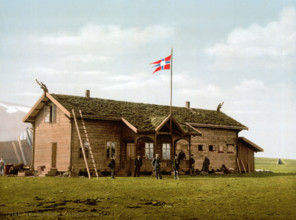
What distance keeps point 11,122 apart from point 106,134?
7146 centimetres

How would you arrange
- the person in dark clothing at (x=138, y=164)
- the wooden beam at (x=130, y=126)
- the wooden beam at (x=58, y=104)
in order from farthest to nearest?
the wooden beam at (x=58, y=104), the wooden beam at (x=130, y=126), the person in dark clothing at (x=138, y=164)

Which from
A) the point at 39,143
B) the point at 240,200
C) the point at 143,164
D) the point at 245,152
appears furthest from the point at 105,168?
the point at 240,200

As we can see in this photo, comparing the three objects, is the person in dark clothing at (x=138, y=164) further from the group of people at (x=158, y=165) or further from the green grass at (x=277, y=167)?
the green grass at (x=277, y=167)

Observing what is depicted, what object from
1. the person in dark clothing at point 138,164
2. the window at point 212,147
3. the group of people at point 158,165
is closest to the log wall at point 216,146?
the window at point 212,147

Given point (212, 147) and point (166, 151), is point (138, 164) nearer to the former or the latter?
point (166, 151)

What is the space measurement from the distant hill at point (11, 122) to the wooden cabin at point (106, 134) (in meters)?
52.7

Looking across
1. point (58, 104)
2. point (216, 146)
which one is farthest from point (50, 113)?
point (216, 146)

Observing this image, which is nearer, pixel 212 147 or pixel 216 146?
pixel 212 147

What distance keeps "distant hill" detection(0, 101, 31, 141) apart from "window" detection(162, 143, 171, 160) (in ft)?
182

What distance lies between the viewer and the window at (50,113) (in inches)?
1414

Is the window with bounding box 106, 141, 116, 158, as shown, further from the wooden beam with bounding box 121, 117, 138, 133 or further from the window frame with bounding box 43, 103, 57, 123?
the window frame with bounding box 43, 103, 57, 123

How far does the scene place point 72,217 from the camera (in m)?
12.5

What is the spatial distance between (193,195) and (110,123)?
17.7 meters

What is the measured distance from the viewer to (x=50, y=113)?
36281 mm
